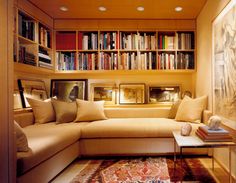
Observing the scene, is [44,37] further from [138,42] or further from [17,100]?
[138,42]

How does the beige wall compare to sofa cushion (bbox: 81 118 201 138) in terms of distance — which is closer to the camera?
the beige wall

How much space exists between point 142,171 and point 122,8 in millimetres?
2540

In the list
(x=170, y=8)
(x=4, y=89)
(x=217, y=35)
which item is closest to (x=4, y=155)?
(x=4, y=89)

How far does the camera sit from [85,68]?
3.99m

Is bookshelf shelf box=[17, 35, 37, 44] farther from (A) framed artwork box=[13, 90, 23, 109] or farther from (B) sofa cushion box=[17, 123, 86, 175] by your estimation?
(B) sofa cushion box=[17, 123, 86, 175]

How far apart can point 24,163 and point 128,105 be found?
2.64 meters

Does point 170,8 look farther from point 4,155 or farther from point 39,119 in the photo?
point 4,155

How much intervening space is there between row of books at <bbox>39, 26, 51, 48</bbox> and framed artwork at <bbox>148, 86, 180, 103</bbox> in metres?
2.11

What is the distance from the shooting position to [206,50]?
10.9ft

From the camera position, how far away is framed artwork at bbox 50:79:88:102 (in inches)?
163

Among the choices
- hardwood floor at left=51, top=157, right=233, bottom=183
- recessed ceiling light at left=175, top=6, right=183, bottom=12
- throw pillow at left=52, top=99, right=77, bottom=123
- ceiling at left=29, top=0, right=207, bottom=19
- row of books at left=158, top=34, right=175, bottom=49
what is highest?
ceiling at left=29, top=0, right=207, bottom=19

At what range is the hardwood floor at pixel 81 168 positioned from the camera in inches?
90.8

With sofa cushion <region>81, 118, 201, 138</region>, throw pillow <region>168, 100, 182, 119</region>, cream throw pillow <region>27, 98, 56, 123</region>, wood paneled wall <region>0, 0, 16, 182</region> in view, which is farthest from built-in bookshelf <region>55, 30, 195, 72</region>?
wood paneled wall <region>0, 0, 16, 182</region>

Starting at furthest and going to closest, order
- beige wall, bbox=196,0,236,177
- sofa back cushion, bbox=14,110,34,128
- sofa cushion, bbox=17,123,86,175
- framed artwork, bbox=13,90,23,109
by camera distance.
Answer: framed artwork, bbox=13,90,23,109 < sofa back cushion, bbox=14,110,34,128 < beige wall, bbox=196,0,236,177 < sofa cushion, bbox=17,123,86,175
